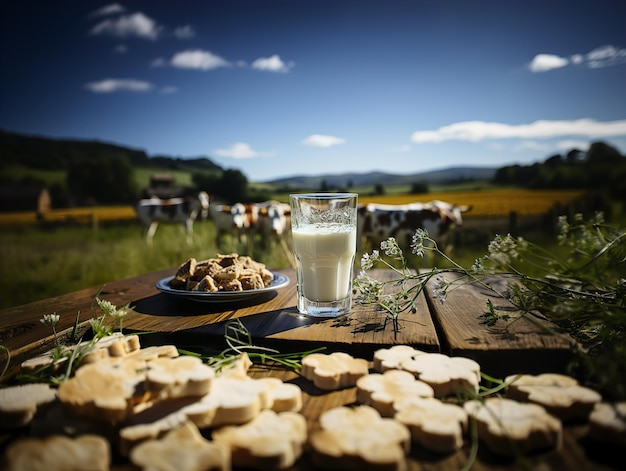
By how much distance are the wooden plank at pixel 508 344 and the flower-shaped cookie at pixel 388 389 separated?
Answer: 10.8 inches

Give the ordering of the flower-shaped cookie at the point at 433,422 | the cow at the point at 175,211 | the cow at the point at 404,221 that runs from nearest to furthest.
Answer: the flower-shaped cookie at the point at 433,422 < the cow at the point at 404,221 < the cow at the point at 175,211

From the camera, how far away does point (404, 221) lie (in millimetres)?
7480

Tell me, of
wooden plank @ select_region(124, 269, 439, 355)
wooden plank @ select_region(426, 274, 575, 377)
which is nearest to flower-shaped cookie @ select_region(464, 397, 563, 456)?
wooden plank @ select_region(426, 274, 575, 377)

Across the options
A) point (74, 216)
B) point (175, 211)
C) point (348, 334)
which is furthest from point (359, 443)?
point (74, 216)

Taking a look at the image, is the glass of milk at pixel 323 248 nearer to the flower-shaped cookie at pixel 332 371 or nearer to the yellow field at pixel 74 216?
the flower-shaped cookie at pixel 332 371

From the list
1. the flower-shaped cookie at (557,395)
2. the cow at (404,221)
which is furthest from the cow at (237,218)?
the flower-shaped cookie at (557,395)

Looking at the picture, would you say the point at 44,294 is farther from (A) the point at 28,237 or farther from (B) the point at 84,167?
(B) the point at 84,167

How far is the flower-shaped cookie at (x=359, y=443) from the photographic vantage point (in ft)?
2.51

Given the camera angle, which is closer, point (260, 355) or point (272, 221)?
point (260, 355)

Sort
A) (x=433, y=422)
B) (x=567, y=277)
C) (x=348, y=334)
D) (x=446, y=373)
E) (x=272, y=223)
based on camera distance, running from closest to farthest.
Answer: (x=433, y=422), (x=446, y=373), (x=348, y=334), (x=567, y=277), (x=272, y=223)

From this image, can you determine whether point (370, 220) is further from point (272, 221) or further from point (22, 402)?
point (22, 402)

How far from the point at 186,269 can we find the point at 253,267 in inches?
11.9

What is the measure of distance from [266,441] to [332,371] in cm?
37

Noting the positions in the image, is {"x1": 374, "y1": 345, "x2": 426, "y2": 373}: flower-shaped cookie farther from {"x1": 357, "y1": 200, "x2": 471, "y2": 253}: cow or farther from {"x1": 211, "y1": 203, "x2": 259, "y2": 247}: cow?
{"x1": 211, "y1": 203, "x2": 259, "y2": 247}: cow
